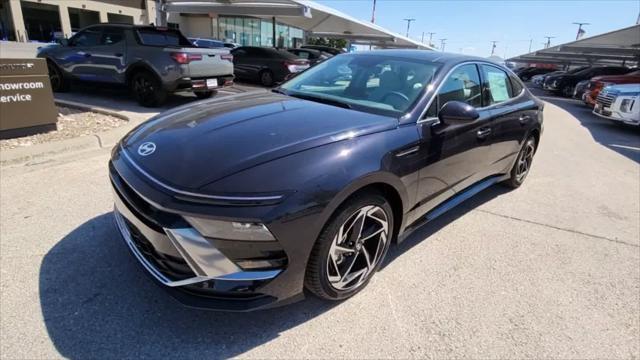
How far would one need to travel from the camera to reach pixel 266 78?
13.7m

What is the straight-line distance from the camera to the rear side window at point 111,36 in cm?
805

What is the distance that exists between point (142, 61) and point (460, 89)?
21.8ft

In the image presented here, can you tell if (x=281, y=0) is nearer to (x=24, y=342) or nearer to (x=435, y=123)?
(x=435, y=123)

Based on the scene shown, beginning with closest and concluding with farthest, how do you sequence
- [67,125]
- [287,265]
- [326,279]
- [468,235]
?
[287,265], [326,279], [468,235], [67,125]

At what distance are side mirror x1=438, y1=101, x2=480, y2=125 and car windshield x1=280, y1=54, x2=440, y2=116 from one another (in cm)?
24

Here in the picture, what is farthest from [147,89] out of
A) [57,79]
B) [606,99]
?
[606,99]

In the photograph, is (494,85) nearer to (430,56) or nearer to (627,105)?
(430,56)

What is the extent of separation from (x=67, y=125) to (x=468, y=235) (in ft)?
19.9

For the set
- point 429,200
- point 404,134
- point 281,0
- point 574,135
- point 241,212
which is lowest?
point 574,135

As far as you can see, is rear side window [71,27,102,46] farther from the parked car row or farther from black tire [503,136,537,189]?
black tire [503,136,537,189]

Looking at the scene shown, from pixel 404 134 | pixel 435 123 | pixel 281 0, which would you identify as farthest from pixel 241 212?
pixel 281 0

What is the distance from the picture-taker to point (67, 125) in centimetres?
616

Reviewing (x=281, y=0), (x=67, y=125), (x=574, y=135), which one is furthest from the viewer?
(x=281, y=0)

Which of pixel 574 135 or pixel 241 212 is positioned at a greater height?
pixel 241 212
